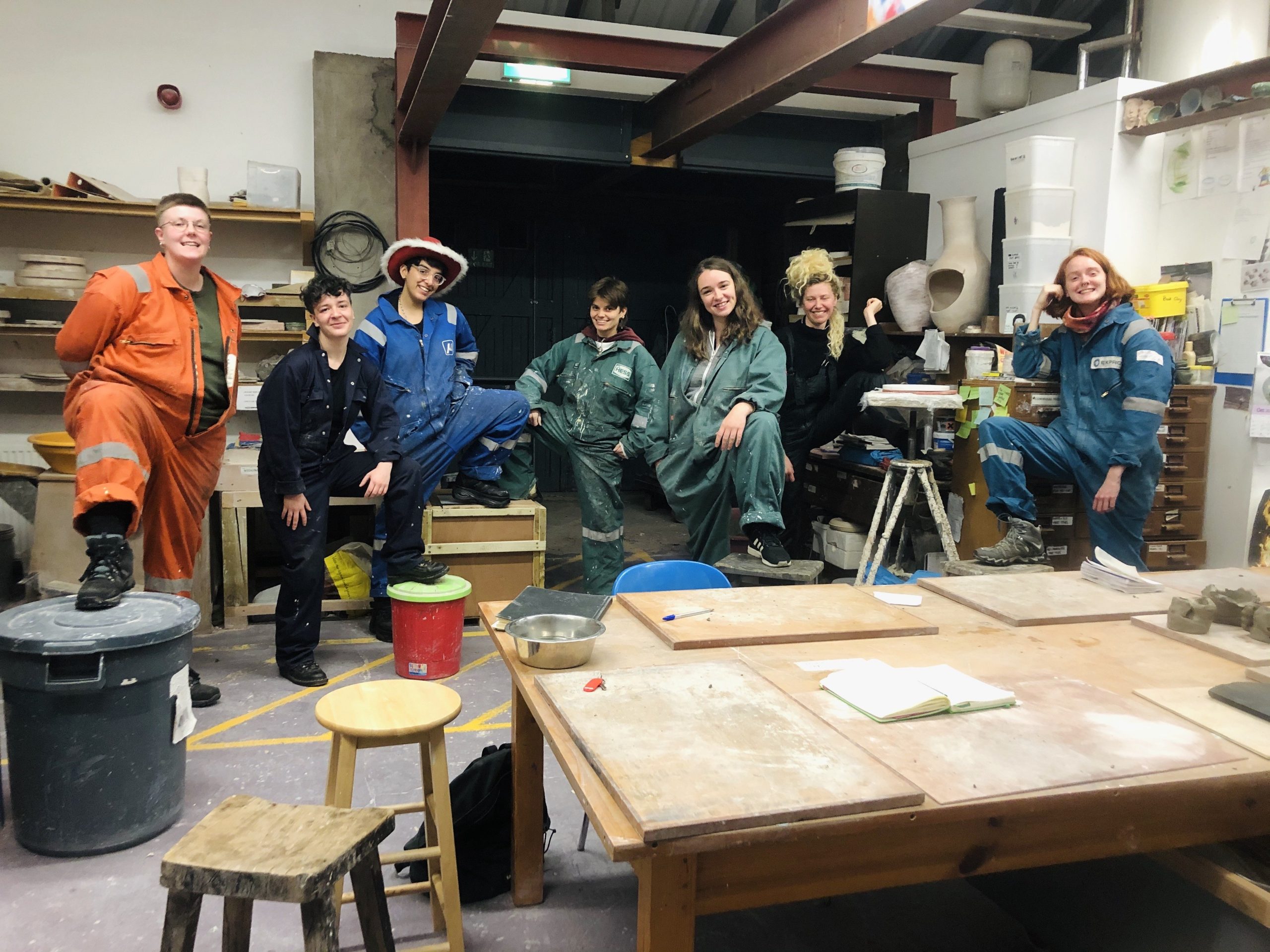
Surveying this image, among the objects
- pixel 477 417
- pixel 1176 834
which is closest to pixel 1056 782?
pixel 1176 834

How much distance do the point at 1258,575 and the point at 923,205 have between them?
162 inches

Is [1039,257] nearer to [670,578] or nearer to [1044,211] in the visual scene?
[1044,211]

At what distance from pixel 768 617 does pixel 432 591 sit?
1886 mm

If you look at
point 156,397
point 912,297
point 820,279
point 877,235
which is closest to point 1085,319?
point 820,279

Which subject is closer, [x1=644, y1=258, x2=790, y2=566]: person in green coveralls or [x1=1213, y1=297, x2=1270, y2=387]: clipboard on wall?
[x1=644, y1=258, x2=790, y2=566]: person in green coveralls

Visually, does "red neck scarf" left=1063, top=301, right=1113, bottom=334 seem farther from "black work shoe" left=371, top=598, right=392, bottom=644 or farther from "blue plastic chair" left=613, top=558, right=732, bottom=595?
"black work shoe" left=371, top=598, right=392, bottom=644

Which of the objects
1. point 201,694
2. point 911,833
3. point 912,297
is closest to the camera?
point 911,833

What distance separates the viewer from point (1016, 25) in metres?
6.32

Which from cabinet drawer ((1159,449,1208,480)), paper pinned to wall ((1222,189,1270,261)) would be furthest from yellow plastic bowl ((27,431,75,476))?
paper pinned to wall ((1222,189,1270,261))

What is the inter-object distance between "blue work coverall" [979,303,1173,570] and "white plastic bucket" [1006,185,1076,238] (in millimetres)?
1103

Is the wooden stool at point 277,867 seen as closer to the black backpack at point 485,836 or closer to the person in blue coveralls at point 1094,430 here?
the black backpack at point 485,836

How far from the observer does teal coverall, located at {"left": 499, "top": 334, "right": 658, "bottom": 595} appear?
15.9ft

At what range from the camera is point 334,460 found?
4008 mm

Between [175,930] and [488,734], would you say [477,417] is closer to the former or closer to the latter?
[488,734]
